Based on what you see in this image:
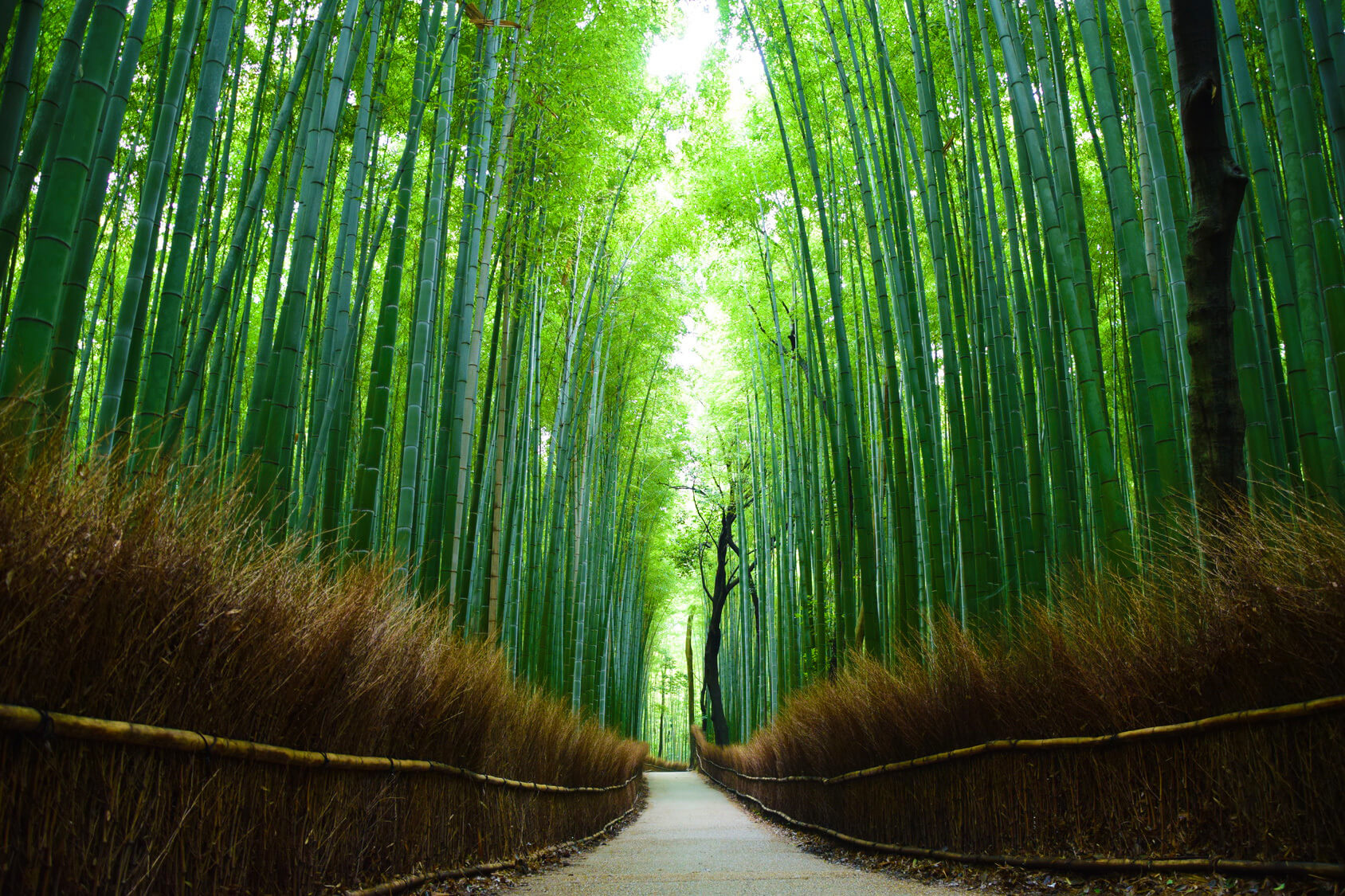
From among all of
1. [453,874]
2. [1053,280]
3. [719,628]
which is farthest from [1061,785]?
[719,628]

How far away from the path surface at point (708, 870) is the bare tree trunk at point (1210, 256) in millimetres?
1411

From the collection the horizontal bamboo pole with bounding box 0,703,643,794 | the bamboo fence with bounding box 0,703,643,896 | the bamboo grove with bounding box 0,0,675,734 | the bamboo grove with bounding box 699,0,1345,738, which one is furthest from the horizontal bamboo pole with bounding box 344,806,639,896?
the bamboo grove with bounding box 699,0,1345,738

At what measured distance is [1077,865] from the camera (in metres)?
2.17

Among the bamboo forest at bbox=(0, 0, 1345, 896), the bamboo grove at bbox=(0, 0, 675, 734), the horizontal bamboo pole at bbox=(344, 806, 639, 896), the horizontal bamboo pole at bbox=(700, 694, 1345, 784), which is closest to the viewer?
the bamboo forest at bbox=(0, 0, 1345, 896)

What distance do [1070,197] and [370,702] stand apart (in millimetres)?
2690

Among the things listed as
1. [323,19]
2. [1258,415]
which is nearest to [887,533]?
[1258,415]

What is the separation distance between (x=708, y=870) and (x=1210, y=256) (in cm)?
268

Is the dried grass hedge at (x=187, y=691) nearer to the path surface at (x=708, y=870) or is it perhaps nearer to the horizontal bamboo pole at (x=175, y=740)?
the horizontal bamboo pole at (x=175, y=740)

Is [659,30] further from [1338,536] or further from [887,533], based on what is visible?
[1338,536]

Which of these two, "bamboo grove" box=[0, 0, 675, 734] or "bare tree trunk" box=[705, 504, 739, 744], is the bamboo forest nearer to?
"bamboo grove" box=[0, 0, 675, 734]

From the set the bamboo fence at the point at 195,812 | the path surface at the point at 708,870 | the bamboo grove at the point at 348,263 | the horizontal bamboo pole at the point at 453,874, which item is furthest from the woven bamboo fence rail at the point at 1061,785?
the bamboo grove at the point at 348,263

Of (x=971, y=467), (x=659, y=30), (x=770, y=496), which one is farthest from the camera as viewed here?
(x=770, y=496)

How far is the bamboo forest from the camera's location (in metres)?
1.43

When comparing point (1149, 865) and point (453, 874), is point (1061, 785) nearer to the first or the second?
point (1149, 865)
